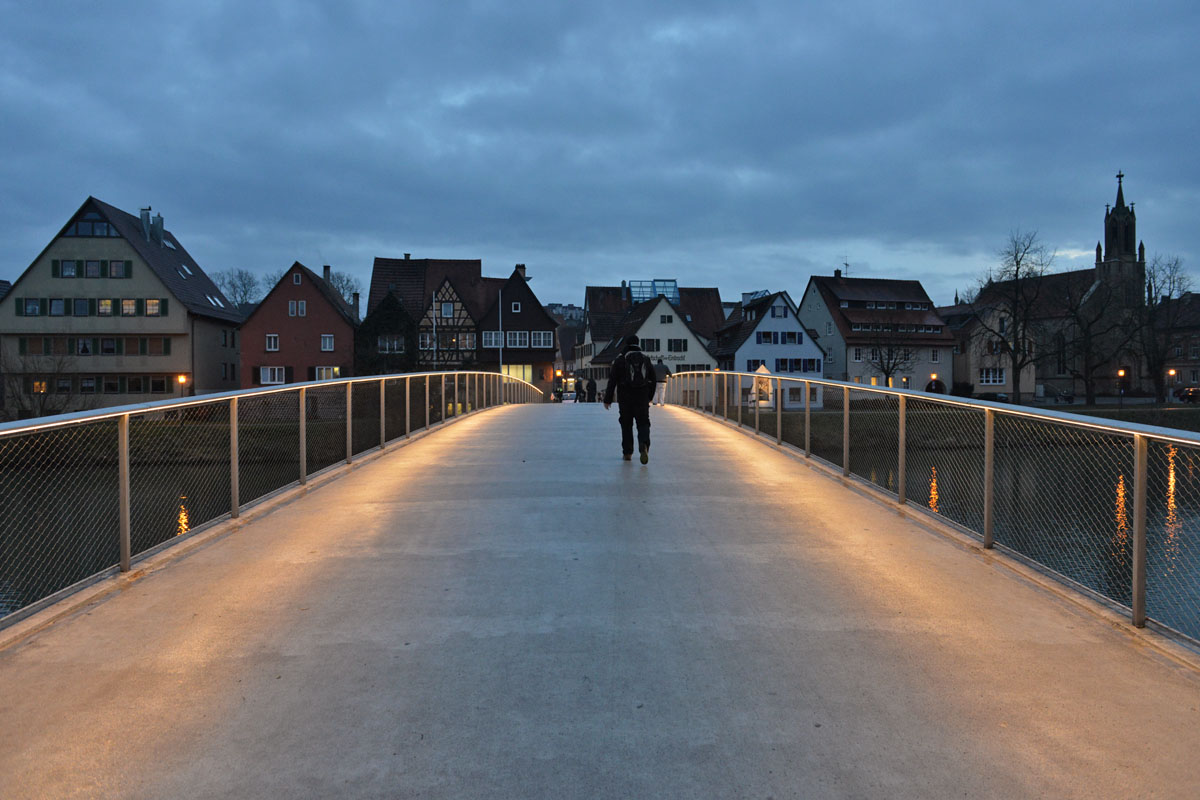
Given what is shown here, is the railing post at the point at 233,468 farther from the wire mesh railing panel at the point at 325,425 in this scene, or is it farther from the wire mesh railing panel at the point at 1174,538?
the wire mesh railing panel at the point at 1174,538

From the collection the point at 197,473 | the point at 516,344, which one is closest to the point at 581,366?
the point at 516,344

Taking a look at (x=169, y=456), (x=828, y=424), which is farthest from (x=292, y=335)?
(x=828, y=424)

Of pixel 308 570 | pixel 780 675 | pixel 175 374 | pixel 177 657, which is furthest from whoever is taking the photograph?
pixel 175 374

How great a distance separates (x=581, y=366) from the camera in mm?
85625

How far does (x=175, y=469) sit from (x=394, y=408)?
454 centimetres

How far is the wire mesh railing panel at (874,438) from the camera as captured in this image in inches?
355

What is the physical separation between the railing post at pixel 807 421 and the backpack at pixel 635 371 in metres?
2.02

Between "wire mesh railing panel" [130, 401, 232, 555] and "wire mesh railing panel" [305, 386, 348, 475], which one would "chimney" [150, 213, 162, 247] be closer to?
"wire mesh railing panel" [130, 401, 232, 555]

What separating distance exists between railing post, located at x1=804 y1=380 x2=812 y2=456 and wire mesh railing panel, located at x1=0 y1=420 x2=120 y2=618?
321 inches

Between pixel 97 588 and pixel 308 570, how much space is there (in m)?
1.10

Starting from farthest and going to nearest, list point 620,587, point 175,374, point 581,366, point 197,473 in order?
point 581,366, point 175,374, point 197,473, point 620,587

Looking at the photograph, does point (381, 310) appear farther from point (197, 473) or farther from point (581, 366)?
point (197, 473)

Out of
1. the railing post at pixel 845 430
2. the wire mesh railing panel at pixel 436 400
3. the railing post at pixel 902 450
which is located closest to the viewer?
the railing post at pixel 902 450

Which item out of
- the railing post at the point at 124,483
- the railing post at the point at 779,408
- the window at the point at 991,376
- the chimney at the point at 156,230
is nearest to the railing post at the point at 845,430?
the railing post at the point at 779,408
